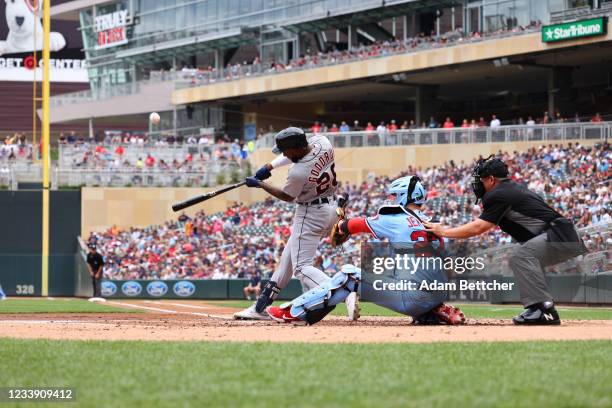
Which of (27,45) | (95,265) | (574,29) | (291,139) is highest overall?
(27,45)

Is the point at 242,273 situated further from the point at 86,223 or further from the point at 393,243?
the point at 393,243

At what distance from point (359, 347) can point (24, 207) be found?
114 feet

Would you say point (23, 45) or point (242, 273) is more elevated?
point (23, 45)

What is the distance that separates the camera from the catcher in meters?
10.1

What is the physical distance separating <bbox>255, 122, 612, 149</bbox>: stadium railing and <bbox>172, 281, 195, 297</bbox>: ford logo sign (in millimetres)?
9856

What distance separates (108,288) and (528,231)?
25431 millimetres

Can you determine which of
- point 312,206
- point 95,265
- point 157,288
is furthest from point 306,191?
point 157,288

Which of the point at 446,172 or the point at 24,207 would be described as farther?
the point at 24,207

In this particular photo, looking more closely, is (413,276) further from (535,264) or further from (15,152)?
(15,152)

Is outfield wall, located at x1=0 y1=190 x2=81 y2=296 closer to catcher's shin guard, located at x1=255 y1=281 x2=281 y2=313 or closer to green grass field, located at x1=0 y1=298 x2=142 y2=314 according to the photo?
green grass field, located at x1=0 y1=298 x2=142 y2=314

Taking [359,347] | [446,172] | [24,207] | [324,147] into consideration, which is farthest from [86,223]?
[359,347]

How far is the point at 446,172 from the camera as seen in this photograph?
34844 mm

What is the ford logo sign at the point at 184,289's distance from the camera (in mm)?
33312

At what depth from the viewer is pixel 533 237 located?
403 inches
